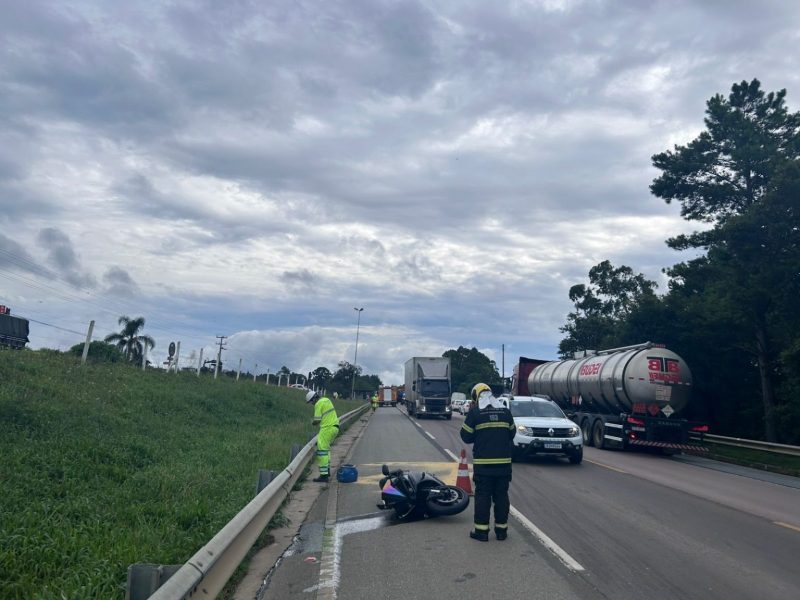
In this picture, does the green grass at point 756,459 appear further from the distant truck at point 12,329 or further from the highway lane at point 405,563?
the distant truck at point 12,329

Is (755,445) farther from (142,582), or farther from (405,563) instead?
(142,582)

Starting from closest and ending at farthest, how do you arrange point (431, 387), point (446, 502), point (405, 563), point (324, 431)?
1. point (405, 563)
2. point (446, 502)
3. point (324, 431)
4. point (431, 387)

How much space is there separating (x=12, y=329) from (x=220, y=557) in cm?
2602

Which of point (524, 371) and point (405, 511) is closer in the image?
point (405, 511)

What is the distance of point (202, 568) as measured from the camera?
184 inches

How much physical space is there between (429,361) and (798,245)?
25.4 meters

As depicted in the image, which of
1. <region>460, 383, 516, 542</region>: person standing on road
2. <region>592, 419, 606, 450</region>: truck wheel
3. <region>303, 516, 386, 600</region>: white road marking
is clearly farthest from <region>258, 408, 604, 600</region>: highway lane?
<region>592, 419, 606, 450</region>: truck wheel

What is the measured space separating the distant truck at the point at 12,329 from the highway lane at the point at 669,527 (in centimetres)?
2069

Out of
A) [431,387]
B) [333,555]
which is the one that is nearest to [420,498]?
[333,555]

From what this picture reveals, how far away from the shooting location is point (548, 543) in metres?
7.80

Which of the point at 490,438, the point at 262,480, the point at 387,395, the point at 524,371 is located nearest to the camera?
the point at 490,438

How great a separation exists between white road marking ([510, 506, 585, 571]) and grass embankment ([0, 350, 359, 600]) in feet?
11.6

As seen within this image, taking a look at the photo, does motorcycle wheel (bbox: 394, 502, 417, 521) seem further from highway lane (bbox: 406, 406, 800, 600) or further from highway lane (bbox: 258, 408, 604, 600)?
highway lane (bbox: 406, 406, 800, 600)

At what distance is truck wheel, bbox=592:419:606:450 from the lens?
22875 millimetres
